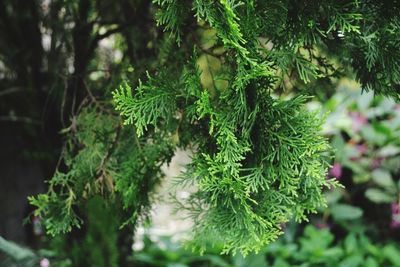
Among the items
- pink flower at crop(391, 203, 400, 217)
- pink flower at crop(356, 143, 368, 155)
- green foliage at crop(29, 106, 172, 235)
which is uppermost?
pink flower at crop(356, 143, 368, 155)

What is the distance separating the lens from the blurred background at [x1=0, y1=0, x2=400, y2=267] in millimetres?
2205

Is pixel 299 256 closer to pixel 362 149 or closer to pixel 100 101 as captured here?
pixel 362 149

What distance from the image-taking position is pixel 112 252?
1807 millimetres

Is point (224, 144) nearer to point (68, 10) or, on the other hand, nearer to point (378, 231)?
point (68, 10)

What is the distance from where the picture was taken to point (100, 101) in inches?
80.6

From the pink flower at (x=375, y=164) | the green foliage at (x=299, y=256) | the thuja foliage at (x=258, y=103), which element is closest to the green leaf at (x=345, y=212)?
the green foliage at (x=299, y=256)

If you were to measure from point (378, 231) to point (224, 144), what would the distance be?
2.35 meters

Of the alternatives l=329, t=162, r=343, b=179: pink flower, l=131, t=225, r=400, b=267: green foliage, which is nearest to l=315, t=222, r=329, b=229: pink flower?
l=131, t=225, r=400, b=267: green foliage

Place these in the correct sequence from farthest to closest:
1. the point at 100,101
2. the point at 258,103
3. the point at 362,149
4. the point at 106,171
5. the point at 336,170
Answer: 1. the point at 362,149
2. the point at 336,170
3. the point at 100,101
4. the point at 106,171
5. the point at 258,103

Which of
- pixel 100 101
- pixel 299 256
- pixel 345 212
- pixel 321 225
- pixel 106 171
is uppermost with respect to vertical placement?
pixel 100 101

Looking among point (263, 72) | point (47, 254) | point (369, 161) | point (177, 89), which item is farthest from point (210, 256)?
A: point (263, 72)

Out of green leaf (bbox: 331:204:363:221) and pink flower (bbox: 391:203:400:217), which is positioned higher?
pink flower (bbox: 391:203:400:217)

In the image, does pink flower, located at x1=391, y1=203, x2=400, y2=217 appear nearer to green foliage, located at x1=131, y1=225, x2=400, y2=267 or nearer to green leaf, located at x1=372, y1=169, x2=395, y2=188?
green leaf, located at x1=372, y1=169, x2=395, y2=188

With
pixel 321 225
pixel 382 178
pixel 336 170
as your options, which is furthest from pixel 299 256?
pixel 382 178
